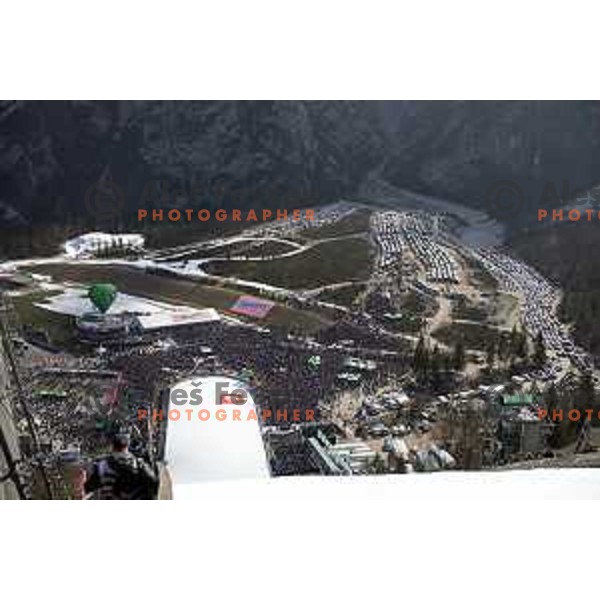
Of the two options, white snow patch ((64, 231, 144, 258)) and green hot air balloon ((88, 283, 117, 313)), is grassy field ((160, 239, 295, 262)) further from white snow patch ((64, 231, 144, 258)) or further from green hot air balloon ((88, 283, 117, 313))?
green hot air balloon ((88, 283, 117, 313))

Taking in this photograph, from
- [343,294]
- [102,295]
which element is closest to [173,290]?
[102,295]

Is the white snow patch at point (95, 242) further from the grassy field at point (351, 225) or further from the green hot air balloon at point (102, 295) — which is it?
the grassy field at point (351, 225)

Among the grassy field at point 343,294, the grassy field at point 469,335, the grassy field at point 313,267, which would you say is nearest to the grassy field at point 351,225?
the grassy field at point 313,267

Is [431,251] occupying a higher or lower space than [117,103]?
lower

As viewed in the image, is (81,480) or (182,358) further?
(182,358)
